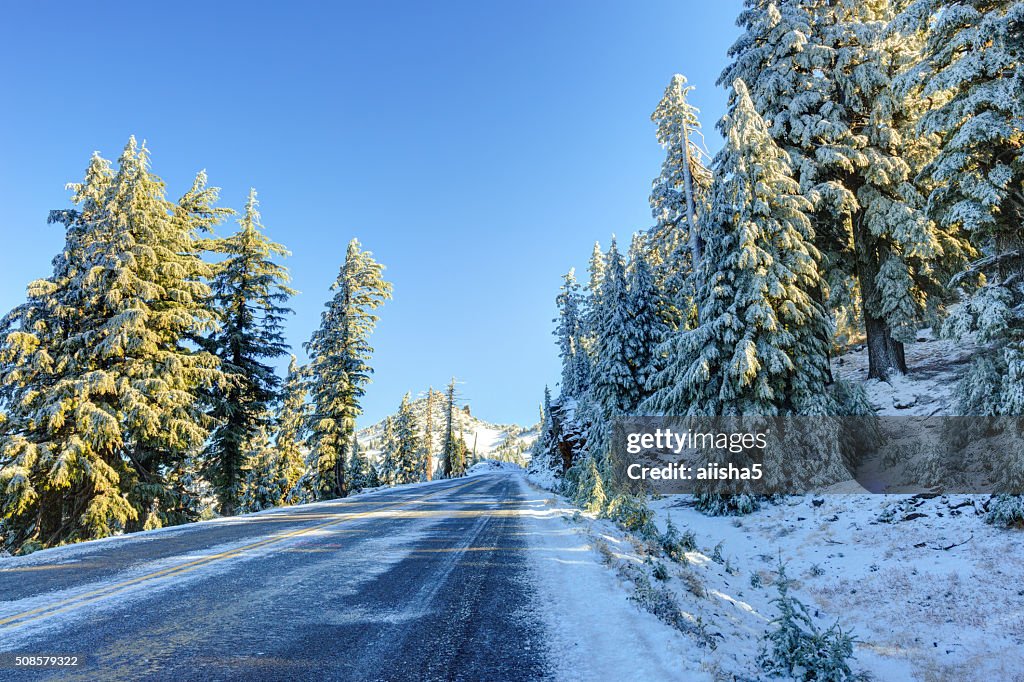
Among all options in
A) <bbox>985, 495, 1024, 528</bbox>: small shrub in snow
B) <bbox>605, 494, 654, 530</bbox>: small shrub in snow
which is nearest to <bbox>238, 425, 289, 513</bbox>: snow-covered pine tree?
<bbox>605, 494, 654, 530</bbox>: small shrub in snow

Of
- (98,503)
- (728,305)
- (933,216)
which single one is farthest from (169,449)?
(933,216)

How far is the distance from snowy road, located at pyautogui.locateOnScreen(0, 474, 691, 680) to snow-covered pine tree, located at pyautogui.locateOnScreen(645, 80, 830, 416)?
26.2ft

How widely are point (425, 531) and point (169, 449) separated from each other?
11.6m

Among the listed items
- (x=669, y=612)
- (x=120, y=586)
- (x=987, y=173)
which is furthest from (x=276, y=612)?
(x=987, y=173)

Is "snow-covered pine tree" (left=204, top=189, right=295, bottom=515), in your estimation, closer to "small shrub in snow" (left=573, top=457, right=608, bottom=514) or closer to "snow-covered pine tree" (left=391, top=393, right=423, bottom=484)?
"small shrub in snow" (left=573, top=457, right=608, bottom=514)

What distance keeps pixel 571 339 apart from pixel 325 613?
50900 mm

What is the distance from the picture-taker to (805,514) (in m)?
12.1

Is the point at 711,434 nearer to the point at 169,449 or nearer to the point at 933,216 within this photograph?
the point at 933,216

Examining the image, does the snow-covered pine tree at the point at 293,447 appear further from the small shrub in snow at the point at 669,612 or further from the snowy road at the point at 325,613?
the small shrub in snow at the point at 669,612

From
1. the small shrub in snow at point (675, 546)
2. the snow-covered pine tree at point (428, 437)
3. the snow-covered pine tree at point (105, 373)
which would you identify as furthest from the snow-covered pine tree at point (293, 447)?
the small shrub in snow at point (675, 546)

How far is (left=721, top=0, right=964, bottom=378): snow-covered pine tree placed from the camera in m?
15.9

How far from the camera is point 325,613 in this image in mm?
4660

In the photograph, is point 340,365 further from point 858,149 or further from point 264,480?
point 858,149

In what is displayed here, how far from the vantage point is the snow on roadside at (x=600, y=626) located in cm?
359
